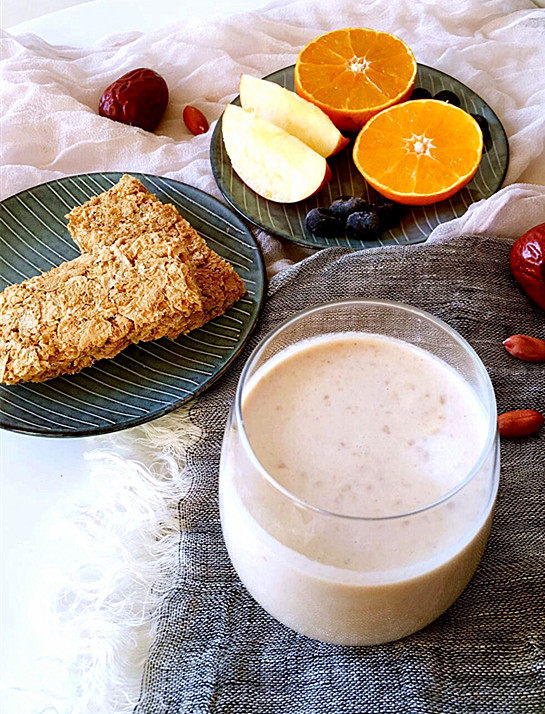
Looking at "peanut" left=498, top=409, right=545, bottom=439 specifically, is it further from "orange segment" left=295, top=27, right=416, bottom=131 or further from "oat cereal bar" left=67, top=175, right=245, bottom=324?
"orange segment" left=295, top=27, right=416, bottom=131

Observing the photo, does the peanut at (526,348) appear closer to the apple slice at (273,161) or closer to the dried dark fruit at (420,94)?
the apple slice at (273,161)

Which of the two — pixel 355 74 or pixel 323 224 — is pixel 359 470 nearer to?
pixel 323 224

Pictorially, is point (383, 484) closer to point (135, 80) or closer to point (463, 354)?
point (463, 354)

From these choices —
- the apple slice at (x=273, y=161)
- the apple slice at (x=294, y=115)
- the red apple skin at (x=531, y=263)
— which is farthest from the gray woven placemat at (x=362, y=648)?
the apple slice at (x=294, y=115)

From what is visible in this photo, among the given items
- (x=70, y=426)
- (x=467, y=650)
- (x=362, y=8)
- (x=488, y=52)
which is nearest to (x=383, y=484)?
(x=467, y=650)

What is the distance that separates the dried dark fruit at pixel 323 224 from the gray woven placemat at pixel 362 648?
425 mm

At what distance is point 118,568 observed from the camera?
109cm

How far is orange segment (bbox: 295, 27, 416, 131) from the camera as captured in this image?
1.66 meters

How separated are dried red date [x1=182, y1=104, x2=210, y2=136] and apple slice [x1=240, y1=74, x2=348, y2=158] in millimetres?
132

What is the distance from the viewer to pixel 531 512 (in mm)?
1080

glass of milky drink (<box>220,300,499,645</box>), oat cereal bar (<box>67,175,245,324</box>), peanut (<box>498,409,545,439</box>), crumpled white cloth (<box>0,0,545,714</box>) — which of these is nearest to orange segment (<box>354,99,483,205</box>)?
crumpled white cloth (<box>0,0,545,714</box>)

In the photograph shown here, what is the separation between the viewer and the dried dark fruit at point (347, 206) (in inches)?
59.5

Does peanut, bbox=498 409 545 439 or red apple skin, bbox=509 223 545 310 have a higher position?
red apple skin, bbox=509 223 545 310

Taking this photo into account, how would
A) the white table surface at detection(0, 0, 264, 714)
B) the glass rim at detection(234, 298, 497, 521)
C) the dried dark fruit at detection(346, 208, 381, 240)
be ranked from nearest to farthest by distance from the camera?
the glass rim at detection(234, 298, 497, 521), the white table surface at detection(0, 0, 264, 714), the dried dark fruit at detection(346, 208, 381, 240)
